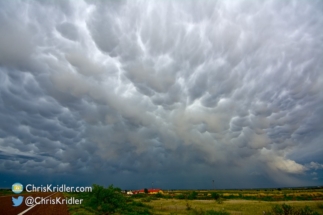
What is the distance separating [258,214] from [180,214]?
17.2 m

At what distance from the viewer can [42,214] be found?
31688mm

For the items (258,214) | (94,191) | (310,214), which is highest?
(94,191)

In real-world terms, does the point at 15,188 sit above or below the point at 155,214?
above

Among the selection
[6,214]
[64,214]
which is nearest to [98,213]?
[64,214]

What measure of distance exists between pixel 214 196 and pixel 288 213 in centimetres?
8103

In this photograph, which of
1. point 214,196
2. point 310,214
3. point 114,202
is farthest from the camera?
point 214,196

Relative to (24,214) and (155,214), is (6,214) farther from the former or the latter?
(155,214)

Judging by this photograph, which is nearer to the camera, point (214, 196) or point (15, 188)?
point (15, 188)

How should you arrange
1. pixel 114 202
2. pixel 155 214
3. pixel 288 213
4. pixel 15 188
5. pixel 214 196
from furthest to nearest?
1. pixel 214 196
2. pixel 15 188
3. pixel 155 214
4. pixel 114 202
5. pixel 288 213

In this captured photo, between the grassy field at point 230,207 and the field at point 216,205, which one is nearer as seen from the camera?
the field at point 216,205

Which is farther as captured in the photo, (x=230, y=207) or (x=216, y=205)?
(x=216, y=205)

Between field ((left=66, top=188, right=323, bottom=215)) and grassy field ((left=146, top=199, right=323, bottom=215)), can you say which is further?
grassy field ((left=146, top=199, right=323, bottom=215))

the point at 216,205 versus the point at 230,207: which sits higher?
the point at 216,205

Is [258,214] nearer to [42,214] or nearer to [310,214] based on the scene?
[310,214]
